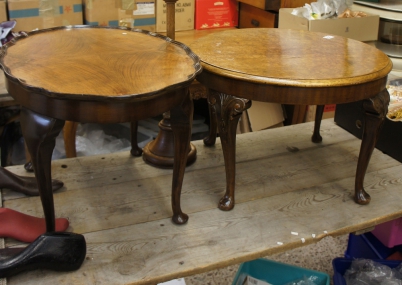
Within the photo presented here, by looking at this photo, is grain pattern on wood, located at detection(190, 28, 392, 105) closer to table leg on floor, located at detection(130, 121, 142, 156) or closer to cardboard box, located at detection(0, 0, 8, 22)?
table leg on floor, located at detection(130, 121, 142, 156)

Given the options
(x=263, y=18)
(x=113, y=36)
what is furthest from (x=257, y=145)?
(x=263, y=18)

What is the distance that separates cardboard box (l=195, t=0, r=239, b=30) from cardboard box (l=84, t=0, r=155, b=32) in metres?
0.28

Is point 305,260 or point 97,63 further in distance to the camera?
point 305,260

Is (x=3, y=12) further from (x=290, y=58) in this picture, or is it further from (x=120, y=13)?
(x=290, y=58)

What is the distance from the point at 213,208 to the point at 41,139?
564 mm

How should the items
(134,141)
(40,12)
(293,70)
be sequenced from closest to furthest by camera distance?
1. (293,70)
2. (134,141)
3. (40,12)

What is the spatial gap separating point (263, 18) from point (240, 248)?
1.49m

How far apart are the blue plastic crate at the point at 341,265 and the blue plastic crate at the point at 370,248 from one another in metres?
0.09

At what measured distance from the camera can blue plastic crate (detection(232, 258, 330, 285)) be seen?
1.67 metres

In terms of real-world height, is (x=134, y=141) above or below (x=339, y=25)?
below

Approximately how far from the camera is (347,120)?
6.27 feet

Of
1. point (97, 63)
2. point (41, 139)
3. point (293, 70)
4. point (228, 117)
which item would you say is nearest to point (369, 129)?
point (293, 70)

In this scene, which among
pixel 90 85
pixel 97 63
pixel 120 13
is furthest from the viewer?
pixel 120 13

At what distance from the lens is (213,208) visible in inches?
54.9
